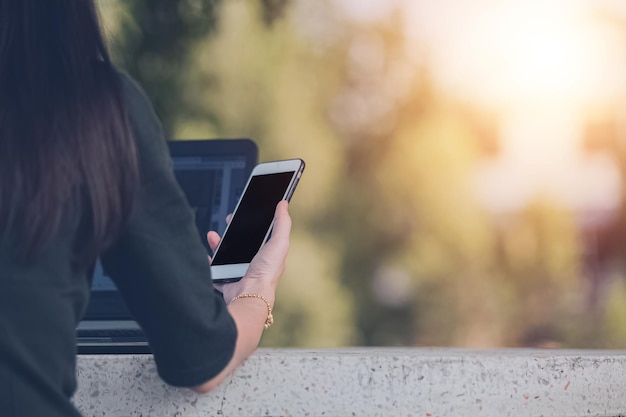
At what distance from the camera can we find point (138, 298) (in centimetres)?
75

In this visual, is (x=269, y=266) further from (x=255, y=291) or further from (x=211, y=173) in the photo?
(x=211, y=173)

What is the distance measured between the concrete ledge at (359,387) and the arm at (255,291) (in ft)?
0.13

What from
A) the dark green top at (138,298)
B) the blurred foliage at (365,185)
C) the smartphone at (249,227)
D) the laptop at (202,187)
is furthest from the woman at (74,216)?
the blurred foliage at (365,185)

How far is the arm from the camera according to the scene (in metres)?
0.82

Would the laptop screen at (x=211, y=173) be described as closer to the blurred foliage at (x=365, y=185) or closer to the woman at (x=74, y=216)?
the woman at (x=74, y=216)

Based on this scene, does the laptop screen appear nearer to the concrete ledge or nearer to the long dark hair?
the concrete ledge

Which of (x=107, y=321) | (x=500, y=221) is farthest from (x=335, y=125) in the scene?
(x=107, y=321)

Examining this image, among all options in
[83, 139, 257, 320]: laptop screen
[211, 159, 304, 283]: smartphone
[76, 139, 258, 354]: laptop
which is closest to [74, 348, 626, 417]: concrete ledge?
[211, 159, 304, 283]: smartphone

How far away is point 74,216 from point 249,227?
364mm

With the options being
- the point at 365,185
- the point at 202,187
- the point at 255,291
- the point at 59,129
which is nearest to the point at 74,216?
the point at 59,129

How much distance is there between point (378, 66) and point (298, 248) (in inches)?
55.6

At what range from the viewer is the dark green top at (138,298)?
68cm

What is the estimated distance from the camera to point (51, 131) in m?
0.71

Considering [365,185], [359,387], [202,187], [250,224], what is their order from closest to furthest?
[359,387], [250,224], [202,187], [365,185]
